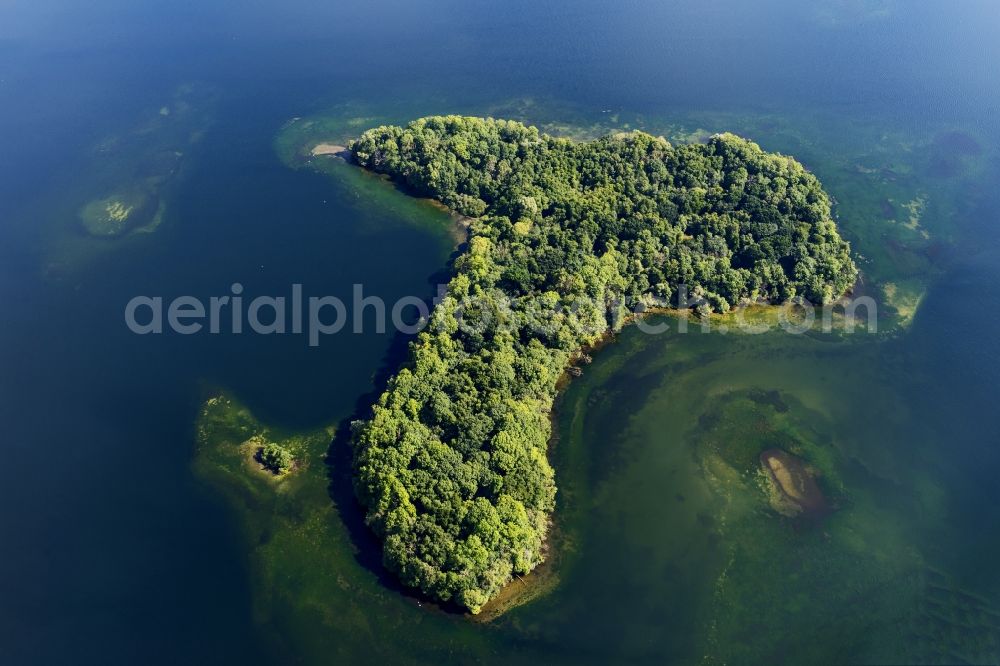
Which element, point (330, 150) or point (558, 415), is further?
point (330, 150)

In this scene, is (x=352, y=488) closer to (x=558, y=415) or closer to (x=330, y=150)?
(x=558, y=415)

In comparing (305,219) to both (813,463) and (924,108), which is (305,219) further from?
(924,108)

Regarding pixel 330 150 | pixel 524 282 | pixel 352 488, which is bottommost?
pixel 352 488

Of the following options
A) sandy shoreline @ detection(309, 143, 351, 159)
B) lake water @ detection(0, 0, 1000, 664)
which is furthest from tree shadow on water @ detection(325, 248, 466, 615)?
sandy shoreline @ detection(309, 143, 351, 159)

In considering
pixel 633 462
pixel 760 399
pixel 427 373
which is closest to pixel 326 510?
pixel 427 373

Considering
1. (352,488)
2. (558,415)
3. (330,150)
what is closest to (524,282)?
(558,415)
